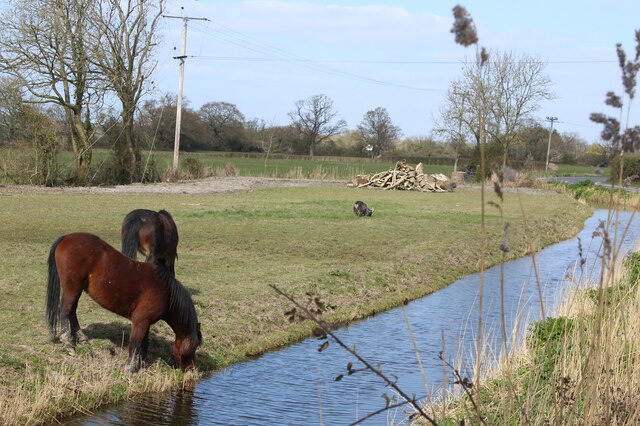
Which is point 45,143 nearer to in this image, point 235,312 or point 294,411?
point 235,312

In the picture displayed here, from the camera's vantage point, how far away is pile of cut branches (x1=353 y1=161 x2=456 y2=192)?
40.5 metres

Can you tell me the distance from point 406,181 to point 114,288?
113 ft

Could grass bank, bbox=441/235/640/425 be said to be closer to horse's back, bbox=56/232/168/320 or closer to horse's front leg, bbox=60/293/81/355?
horse's back, bbox=56/232/168/320

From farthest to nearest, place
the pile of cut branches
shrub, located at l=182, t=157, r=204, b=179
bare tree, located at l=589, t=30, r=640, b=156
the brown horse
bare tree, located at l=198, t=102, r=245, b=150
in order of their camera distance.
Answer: bare tree, located at l=198, t=102, r=245, b=150, the pile of cut branches, shrub, located at l=182, t=157, r=204, b=179, the brown horse, bare tree, located at l=589, t=30, r=640, b=156

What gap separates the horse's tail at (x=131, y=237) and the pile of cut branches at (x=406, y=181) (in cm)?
3262

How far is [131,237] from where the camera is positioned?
8.41 meters

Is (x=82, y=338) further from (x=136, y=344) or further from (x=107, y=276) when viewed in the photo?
(x=107, y=276)

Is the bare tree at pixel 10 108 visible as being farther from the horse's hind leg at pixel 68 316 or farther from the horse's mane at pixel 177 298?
the horse's mane at pixel 177 298

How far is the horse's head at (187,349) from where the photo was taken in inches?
301

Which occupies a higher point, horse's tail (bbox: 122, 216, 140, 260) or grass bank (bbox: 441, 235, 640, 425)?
horse's tail (bbox: 122, 216, 140, 260)

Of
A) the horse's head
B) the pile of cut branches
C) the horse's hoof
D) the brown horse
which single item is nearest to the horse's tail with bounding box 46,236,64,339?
the brown horse

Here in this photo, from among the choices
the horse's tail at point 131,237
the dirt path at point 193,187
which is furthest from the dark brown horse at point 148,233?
the dirt path at point 193,187

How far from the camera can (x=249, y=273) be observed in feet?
41.1

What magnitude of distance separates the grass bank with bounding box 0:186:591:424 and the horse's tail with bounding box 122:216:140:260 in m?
0.91
